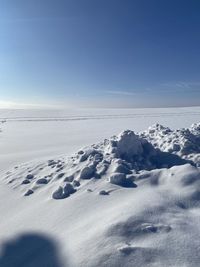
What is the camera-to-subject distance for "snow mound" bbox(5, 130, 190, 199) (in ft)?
15.0

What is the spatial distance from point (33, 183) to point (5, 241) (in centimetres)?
196

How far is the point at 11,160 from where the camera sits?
8008mm

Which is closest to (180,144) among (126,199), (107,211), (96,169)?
(96,169)

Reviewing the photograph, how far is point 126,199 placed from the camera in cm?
380

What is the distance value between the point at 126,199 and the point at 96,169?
133 centimetres

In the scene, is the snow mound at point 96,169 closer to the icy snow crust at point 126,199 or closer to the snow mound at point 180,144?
the icy snow crust at point 126,199

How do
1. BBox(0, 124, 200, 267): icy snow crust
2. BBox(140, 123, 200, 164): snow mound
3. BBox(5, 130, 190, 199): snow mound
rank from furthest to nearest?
BBox(140, 123, 200, 164): snow mound < BBox(5, 130, 190, 199): snow mound < BBox(0, 124, 200, 267): icy snow crust

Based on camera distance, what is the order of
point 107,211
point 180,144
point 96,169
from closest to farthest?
1. point 107,211
2. point 96,169
3. point 180,144

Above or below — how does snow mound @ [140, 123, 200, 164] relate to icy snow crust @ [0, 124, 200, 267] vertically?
above

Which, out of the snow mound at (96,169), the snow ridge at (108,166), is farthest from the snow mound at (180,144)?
the snow mound at (96,169)

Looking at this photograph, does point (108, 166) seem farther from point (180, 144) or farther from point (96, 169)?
point (180, 144)

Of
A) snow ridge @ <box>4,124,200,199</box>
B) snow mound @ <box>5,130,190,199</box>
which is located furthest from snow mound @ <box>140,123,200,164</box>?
snow mound @ <box>5,130,190,199</box>

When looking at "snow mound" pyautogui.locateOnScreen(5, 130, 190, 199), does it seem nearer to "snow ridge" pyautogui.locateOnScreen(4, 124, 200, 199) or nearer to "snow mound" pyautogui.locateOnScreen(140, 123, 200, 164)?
"snow ridge" pyautogui.locateOnScreen(4, 124, 200, 199)

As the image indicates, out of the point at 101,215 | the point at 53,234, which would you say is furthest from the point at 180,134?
the point at 53,234
